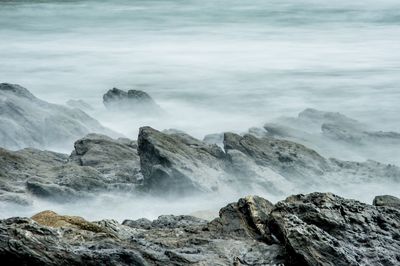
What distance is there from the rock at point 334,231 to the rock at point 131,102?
803 inches

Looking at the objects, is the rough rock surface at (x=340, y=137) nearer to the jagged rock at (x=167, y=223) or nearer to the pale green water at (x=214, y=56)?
the pale green water at (x=214, y=56)

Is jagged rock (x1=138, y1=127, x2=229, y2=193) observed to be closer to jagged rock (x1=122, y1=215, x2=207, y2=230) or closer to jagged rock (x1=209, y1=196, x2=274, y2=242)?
jagged rock (x1=122, y1=215, x2=207, y2=230)

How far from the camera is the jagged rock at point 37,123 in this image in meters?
23.7

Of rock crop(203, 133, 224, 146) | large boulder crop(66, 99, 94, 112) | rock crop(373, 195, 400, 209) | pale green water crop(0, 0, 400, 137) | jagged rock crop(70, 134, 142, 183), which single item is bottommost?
pale green water crop(0, 0, 400, 137)

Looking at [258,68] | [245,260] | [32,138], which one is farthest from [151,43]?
[245,260]

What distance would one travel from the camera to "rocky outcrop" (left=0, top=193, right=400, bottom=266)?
8.29 meters

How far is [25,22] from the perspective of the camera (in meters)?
64.4

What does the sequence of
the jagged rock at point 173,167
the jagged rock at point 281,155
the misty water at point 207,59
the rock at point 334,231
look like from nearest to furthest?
the rock at point 334,231 < the jagged rock at point 173,167 < the jagged rock at point 281,155 < the misty water at point 207,59

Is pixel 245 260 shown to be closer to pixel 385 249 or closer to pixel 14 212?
pixel 385 249

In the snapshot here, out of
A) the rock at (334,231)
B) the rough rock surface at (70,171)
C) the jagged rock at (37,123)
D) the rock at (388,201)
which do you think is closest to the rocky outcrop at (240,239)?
the rock at (334,231)

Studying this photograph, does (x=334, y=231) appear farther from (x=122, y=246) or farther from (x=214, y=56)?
(x=214, y=56)

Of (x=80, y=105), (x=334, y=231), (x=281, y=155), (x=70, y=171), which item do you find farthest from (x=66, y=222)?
(x=80, y=105)

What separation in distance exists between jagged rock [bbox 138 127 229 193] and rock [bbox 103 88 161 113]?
11.2 metres

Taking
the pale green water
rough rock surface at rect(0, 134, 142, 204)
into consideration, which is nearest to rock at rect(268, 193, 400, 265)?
rough rock surface at rect(0, 134, 142, 204)
